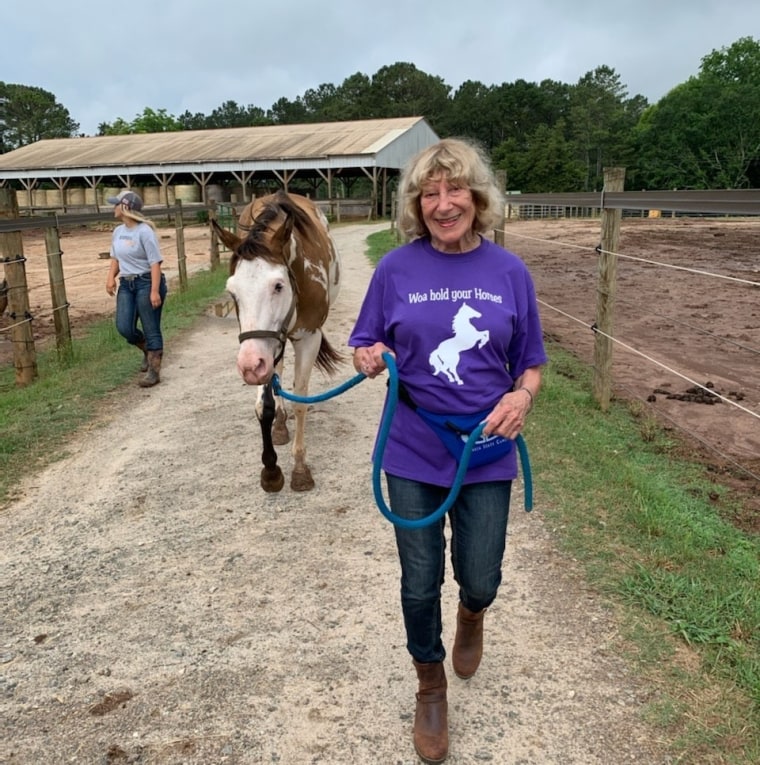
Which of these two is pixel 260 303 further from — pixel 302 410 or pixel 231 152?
pixel 231 152

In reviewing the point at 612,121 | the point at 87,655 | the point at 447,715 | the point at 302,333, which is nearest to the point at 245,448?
the point at 302,333

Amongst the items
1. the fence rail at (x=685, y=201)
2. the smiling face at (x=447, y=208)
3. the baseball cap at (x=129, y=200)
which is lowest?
the smiling face at (x=447, y=208)

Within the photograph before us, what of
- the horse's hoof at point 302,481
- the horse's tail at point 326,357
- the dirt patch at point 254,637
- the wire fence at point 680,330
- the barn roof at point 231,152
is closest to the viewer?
the dirt patch at point 254,637

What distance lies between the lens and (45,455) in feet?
14.0

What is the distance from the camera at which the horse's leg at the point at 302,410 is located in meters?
3.74

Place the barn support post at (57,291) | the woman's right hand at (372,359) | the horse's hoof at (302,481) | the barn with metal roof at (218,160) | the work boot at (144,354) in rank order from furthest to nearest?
1. the barn with metal roof at (218,160)
2. the barn support post at (57,291)
3. the work boot at (144,354)
4. the horse's hoof at (302,481)
5. the woman's right hand at (372,359)

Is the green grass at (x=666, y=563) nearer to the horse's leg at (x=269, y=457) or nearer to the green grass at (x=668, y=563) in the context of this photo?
the green grass at (x=668, y=563)

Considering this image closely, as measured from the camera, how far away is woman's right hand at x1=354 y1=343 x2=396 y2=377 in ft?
5.99

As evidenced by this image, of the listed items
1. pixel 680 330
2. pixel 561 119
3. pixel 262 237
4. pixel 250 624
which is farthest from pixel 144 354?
pixel 561 119

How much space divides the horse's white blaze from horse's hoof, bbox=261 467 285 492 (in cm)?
105

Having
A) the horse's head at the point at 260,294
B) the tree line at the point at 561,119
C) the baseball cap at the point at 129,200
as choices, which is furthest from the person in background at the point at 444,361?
the tree line at the point at 561,119

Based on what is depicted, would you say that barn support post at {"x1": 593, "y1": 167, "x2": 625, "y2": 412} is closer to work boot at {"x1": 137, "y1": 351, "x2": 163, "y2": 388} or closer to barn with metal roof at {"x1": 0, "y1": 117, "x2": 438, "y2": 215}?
work boot at {"x1": 137, "y1": 351, "x2": 163, "y2": 388}

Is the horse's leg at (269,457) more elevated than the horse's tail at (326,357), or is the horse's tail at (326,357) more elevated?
the horse's tail at (326,357)

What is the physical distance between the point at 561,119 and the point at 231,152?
5259 centimetres
